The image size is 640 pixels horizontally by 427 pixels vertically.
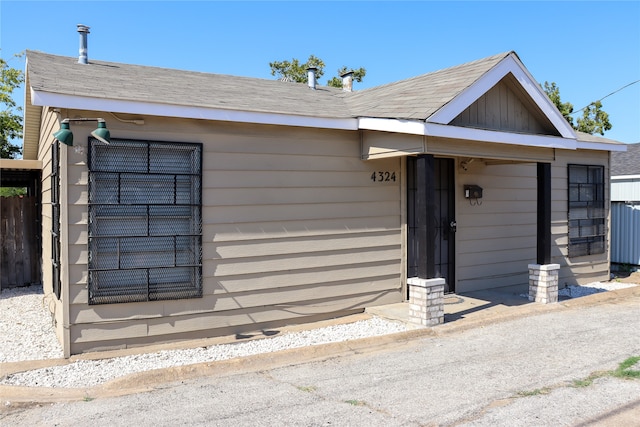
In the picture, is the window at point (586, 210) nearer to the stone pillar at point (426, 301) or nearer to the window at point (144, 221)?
the stone pillar at point (426, 301)

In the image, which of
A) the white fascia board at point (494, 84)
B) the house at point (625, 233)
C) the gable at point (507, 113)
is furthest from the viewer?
the house at point (625, 233)

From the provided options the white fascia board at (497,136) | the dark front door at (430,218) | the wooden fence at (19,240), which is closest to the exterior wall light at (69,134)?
the white fascia board at (497,136)

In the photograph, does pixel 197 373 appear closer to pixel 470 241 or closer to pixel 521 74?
pixel 470 241

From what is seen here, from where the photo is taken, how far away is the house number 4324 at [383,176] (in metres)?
7.18

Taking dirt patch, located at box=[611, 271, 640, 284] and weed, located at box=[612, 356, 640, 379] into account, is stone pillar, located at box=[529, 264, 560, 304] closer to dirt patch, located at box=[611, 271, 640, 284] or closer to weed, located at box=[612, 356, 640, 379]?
weed, located at box=[612, 356, 640, 379]

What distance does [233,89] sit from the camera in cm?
726

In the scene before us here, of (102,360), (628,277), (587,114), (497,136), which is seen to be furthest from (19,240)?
(587,114)

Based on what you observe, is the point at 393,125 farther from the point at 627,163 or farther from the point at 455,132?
the point at 627,163

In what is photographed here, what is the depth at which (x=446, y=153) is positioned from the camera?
20.8 ft

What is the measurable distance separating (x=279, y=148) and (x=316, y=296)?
1967mm

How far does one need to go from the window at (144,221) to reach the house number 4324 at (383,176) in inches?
98.8

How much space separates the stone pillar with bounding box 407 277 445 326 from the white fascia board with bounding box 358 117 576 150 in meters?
1.78

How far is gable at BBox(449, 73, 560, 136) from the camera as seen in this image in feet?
22.4

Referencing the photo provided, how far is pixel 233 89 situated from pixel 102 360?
156 inches
